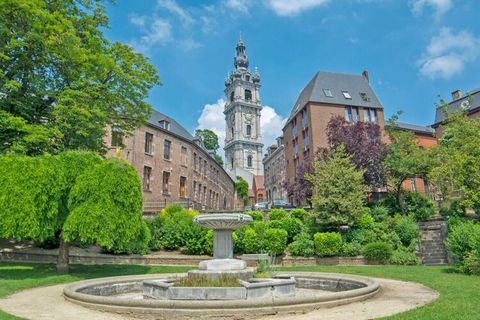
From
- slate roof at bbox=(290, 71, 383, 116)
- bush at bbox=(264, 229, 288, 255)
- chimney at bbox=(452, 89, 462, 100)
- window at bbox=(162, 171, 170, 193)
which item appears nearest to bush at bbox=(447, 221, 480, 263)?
bush at bbox=(264, 229, 288, 255)

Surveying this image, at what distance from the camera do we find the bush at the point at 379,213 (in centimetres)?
2490

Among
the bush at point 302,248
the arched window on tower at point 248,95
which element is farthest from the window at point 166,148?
the arched window on tower at point 248,95

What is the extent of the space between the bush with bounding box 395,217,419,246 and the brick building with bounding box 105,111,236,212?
68.9ft

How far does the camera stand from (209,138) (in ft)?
277

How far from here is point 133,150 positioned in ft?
111

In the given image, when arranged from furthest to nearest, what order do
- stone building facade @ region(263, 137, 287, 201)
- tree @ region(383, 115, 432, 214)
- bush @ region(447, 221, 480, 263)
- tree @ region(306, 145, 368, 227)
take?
stone building facade @ region(263, 137, 287, 201) → tree @ region(383, 115, 432, 214) → tree @ region(306, 145, 368, 227) → bush @ region(447, 221, 480, 263)

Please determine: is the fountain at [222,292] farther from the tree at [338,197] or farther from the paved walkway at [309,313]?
the tree at [338,197]

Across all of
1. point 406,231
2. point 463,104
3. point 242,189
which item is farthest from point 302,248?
point 242,189

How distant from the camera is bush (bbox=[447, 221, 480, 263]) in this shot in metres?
12.8

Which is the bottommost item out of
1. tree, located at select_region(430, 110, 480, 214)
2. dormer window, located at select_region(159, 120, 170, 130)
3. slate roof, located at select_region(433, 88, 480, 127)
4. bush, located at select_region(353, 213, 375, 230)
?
bush, located at select_region(353, 213, 375, 230)

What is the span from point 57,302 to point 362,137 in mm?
25392

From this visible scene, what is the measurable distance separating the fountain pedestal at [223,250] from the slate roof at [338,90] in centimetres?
3140

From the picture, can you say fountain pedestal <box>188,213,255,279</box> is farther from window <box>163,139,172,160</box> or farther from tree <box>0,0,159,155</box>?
window <box>163,139,172,160</box>

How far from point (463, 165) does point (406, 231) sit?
16.9 feet
